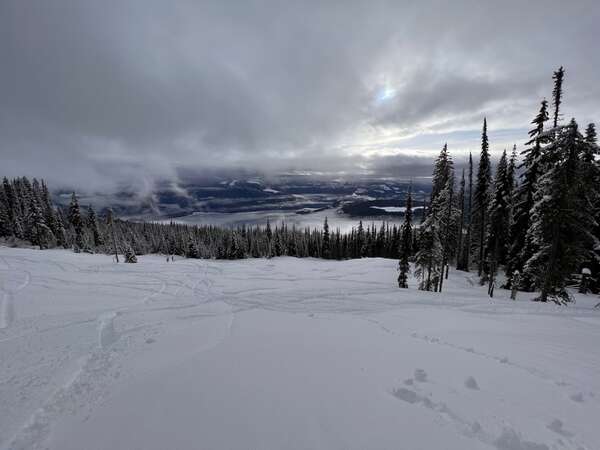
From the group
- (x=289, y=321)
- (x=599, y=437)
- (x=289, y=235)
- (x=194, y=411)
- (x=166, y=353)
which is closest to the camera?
(x=599, y=437)

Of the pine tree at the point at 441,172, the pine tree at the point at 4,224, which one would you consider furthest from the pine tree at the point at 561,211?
the pine tree at the point at 4,224

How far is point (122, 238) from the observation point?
232 feet

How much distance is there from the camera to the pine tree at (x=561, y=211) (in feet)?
52.9

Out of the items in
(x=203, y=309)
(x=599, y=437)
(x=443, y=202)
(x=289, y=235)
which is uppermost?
(x=443, y=202)

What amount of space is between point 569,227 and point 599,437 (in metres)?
19.2

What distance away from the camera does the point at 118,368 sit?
250 inches

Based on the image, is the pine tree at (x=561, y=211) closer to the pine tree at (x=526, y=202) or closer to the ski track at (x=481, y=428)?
the pine tree at (x=526, y=202)

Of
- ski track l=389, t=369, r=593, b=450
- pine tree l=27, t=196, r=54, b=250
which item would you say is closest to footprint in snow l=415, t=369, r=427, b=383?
ski track l=389, t=369, r=593, b=450

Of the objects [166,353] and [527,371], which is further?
[166,353]

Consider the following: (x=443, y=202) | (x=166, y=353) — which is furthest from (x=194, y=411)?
(x=443, y=202)

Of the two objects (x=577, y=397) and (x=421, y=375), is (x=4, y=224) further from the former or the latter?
(x=577, y=397)

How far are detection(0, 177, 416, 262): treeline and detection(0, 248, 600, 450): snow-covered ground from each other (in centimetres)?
4990

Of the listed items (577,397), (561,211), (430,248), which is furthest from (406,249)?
(577,397)

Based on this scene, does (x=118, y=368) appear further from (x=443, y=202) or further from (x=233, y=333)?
(x=443, y=202)
